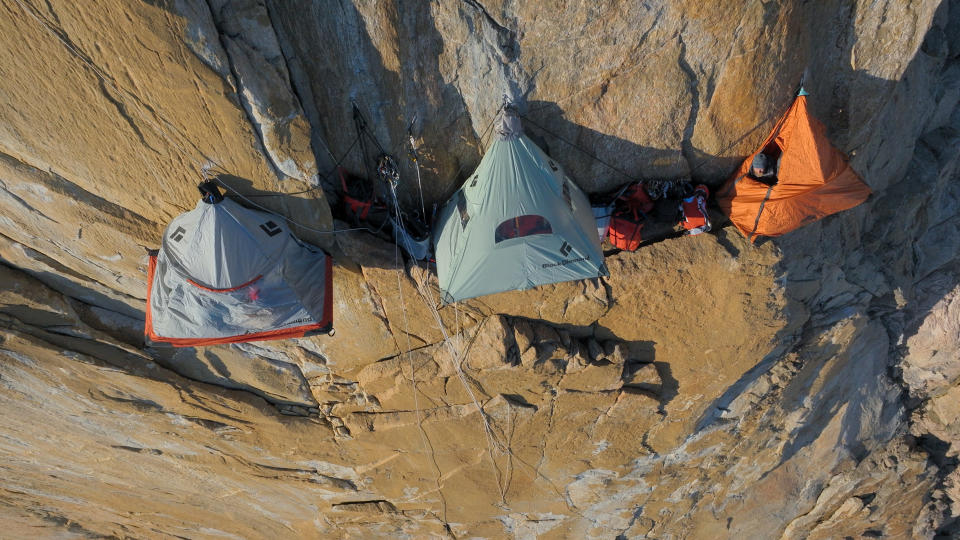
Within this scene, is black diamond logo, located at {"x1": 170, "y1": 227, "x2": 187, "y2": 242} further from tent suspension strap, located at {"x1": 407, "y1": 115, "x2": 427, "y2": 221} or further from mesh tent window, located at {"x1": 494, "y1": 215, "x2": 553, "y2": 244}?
mesh tent window, located at {"x1": 494, "y1": 215, "x2": 553, "y2": 244}

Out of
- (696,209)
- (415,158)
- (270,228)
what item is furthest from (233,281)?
(696,209)

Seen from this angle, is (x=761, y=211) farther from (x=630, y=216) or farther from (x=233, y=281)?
(x=233, y=281)

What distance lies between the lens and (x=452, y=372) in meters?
6.04

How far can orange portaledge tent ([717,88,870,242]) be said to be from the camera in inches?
185

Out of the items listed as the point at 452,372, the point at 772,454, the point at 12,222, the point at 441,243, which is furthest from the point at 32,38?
the point at 772,454

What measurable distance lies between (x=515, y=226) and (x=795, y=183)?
2710 millimetres

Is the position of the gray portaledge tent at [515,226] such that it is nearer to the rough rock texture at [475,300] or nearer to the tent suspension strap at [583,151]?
the tent suspension strap at [583,151]

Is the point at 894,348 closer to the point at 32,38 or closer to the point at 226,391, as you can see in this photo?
the point at 226,391

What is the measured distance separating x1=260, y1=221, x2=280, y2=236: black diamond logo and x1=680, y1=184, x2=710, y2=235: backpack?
3898 mm

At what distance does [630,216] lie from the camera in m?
5.18

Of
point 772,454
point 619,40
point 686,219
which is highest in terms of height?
point 619,40

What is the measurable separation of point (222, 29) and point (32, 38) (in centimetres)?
131

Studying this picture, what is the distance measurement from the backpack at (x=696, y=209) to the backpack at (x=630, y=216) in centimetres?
34

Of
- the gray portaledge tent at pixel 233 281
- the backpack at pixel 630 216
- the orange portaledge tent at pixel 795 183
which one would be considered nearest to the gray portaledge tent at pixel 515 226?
the backpack at pixel 630 216
